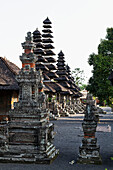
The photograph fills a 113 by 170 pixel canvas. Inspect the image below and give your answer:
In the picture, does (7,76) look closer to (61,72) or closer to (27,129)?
(27,129)

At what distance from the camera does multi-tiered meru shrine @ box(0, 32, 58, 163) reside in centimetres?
967

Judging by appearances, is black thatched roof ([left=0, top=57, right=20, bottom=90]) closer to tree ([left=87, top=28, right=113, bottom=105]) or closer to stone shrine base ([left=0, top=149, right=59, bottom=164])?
stone shrine base ([left=0, top=149, right=59, bottom=164])

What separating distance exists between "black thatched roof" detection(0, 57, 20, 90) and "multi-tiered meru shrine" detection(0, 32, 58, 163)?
10.8 meters

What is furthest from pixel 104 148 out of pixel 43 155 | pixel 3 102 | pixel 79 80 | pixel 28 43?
pixel 79 80

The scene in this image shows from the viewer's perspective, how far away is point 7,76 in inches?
885

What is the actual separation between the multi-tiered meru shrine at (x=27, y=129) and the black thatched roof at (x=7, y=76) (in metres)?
10.8

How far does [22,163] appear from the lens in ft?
31.2

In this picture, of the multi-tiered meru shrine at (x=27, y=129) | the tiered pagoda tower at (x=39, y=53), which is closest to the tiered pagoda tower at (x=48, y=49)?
the tiered pagoda tower at (x=39, y=53)

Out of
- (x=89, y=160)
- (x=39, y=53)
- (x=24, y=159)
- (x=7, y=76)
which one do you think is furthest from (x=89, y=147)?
(x=39, y=53)

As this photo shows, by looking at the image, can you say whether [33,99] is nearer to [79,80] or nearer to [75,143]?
[75,143]

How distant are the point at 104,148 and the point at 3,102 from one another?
12009mm

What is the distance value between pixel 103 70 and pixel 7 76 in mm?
13608

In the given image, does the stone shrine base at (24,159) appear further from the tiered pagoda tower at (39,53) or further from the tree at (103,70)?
the tiered pagoda tower at (39,53)

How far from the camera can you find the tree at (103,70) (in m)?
31.4
